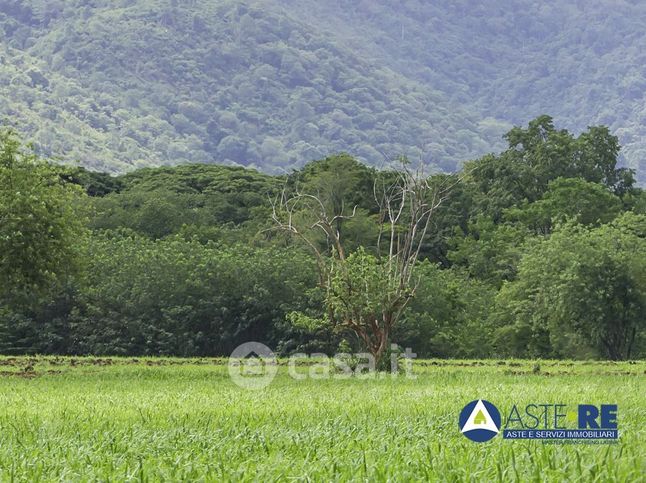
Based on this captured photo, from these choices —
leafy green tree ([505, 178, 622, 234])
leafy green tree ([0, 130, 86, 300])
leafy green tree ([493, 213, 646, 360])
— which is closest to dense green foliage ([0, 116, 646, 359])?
leafy green tree ([493, 213, 646, 360])

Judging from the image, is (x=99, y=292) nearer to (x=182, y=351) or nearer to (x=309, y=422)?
(x=182, y=351)

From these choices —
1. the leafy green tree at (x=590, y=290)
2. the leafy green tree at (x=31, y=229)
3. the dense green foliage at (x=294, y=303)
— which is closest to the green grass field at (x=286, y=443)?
the leafy green tree at (x=31, y=229)

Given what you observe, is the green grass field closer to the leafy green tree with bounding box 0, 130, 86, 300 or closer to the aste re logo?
the aste re logo

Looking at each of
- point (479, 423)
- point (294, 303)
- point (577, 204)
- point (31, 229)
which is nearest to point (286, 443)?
point (479, 423)

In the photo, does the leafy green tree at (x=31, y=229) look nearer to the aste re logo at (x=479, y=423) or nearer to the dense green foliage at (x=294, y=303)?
the dense green foliage at (x=294, y=303)

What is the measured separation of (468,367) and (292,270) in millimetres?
21736

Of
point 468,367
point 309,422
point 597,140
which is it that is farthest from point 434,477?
point 597,140

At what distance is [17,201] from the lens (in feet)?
101

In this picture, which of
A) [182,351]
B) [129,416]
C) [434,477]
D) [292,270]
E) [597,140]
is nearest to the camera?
Result: [434,477]

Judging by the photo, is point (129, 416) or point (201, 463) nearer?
point (201, 463)

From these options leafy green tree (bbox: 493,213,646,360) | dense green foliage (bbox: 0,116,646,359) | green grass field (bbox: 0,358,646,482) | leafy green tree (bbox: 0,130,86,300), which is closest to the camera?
green grass field (bbox: 0,358,646,482)

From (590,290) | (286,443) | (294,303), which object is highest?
(590,290)

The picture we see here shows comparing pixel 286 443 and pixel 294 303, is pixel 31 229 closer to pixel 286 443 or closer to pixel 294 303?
pixel 294 303

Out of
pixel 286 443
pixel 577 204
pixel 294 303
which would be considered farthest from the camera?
pixel 577 204
